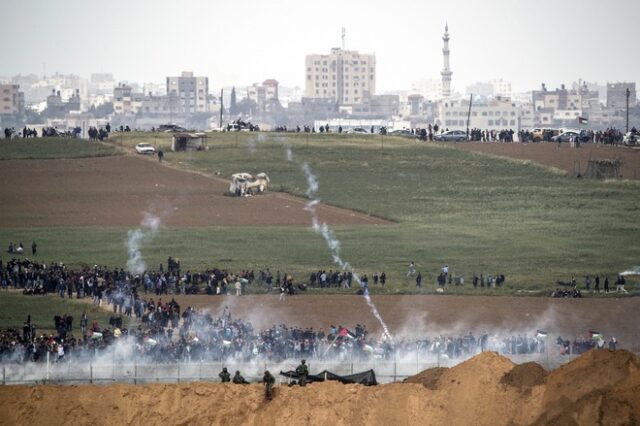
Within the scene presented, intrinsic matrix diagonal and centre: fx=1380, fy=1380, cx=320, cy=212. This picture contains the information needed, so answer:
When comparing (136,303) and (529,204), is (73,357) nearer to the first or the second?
(136,303)

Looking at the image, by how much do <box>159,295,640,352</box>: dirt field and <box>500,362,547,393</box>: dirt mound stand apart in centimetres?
2087

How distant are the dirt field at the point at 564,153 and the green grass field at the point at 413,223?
2.68 meters

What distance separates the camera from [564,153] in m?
112

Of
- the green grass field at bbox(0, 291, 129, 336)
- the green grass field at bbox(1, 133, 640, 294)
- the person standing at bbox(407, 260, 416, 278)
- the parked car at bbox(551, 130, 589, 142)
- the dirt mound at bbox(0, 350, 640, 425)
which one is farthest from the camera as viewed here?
the parked car at bbox(551, 130, 589, 142)

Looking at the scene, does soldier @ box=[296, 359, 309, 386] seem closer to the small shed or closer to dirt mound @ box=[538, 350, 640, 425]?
dirt mound @ box=[538, 350, 640, 425]

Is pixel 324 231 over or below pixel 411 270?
over

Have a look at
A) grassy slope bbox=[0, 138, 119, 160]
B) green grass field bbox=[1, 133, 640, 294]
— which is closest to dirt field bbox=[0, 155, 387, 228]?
grassy slope bbox=[0, 138, 119, 160]

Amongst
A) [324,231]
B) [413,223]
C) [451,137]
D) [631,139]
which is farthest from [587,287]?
[451,137]

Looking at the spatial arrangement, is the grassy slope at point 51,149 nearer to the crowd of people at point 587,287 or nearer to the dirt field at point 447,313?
the dirt field at point 447,313

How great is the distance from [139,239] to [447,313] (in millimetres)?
22838

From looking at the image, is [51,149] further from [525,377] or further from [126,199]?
[525,377]

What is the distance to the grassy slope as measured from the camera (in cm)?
10581

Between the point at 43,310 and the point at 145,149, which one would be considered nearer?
the point at 43,310

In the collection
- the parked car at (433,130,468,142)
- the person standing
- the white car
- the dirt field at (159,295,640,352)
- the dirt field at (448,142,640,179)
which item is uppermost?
the parked car at (433,130,468,142)
